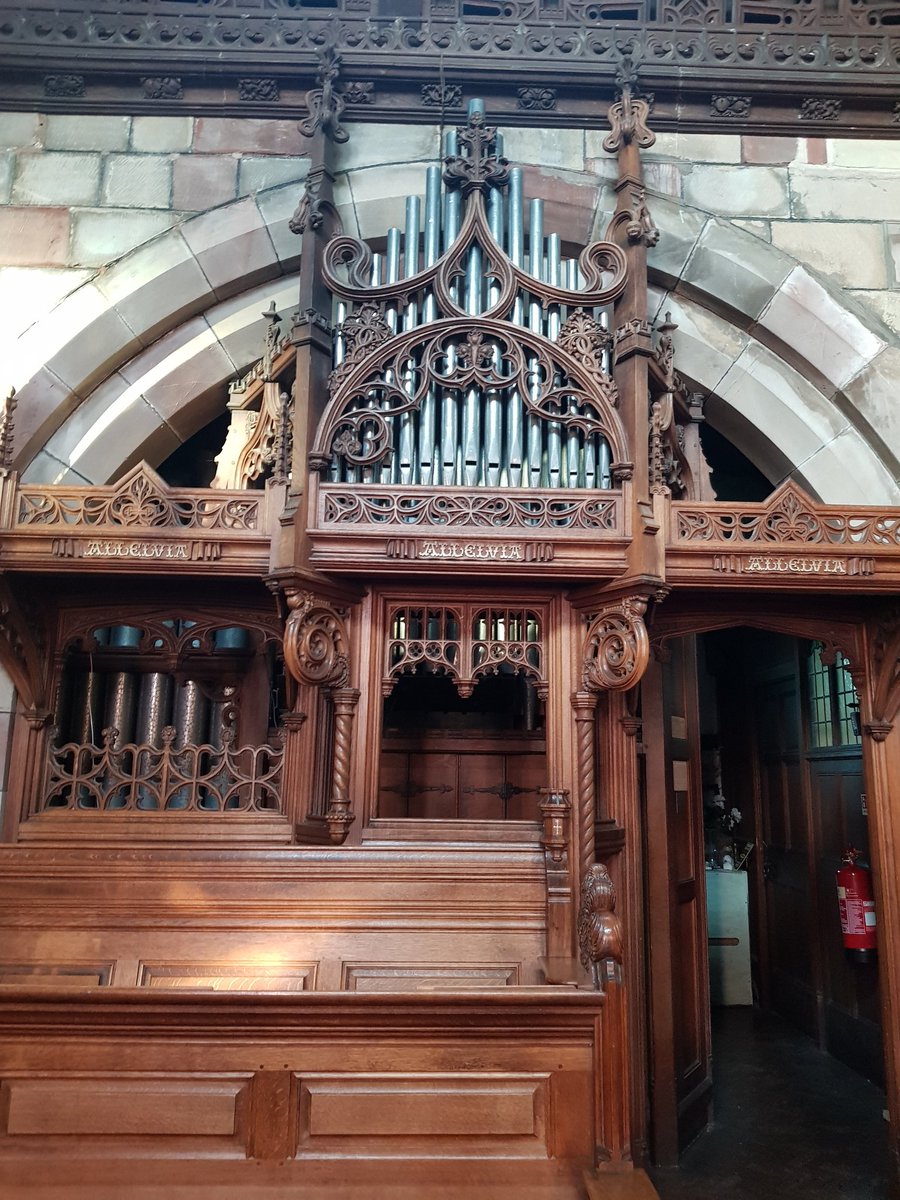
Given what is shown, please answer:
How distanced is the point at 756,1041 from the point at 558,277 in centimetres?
492

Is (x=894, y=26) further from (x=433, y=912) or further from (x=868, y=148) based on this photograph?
(x=433, y=912)

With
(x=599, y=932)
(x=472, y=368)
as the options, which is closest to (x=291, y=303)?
(x=472, y=368)

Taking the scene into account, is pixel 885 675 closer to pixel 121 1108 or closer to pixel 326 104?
pixel 121 1108

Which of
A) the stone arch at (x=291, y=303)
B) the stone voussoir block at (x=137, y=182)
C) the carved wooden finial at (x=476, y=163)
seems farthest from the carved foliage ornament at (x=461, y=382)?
the stone voussoir block at (x=137, y=182)

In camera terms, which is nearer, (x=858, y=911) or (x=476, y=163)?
(x=476, y=163)

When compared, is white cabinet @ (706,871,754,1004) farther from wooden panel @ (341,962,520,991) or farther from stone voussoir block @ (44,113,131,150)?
stone voussoir block @ (44,113,131,150)

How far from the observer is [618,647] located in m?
3.37

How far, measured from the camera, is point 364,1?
4363 mm

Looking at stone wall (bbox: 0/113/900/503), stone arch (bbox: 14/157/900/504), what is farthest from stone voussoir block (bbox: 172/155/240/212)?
stone arch (bbox: 14/157/900/504)

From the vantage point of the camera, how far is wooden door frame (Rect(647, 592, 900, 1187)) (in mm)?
3758

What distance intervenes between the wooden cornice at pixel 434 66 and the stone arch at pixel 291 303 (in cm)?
44

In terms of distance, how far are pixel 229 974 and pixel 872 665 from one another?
2.92 meters

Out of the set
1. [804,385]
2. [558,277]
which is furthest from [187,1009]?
[804,385]

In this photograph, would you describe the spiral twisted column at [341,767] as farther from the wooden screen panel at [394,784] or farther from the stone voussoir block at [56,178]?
the stone voussoir block at [56,178]
